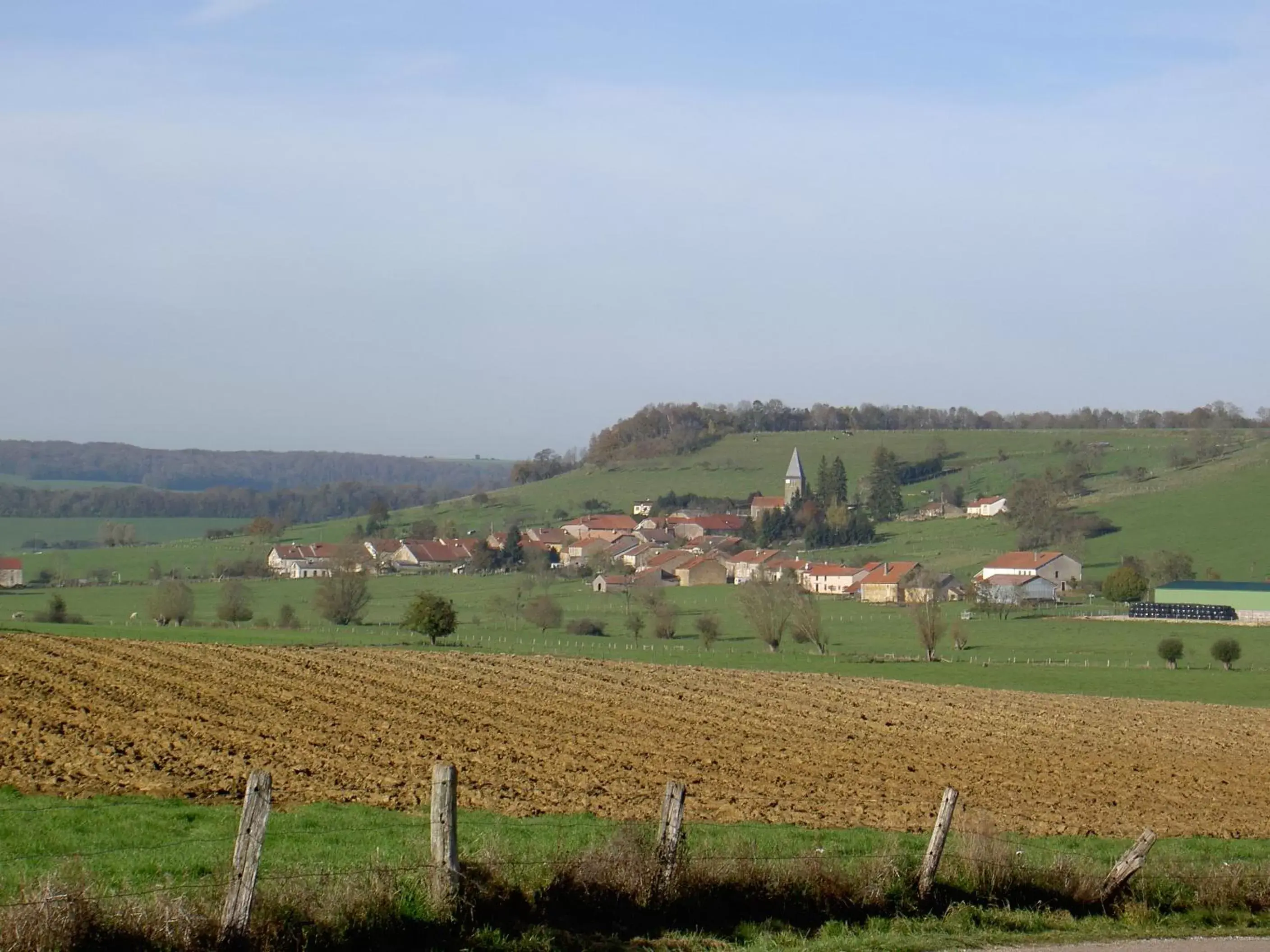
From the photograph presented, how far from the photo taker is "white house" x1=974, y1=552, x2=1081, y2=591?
10019cm

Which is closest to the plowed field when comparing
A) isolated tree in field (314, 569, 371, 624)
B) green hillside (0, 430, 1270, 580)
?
isolated tree in field (314, 569, 371, 624)

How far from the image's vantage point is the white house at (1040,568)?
329 ft

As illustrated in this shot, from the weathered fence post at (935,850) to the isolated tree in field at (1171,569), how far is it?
90551 mm

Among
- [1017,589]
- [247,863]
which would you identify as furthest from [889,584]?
[247,863]

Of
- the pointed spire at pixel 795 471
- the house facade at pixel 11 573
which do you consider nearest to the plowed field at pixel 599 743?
the house facade at pixel 11 573

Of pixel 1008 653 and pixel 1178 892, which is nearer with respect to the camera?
pixel 1178 892

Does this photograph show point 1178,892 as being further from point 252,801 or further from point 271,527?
point 271,527

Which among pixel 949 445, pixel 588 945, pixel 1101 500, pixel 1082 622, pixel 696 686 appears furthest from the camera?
pixel 949 445

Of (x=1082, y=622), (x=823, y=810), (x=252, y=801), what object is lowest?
(x=1082, y=622)

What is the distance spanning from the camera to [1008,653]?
6544 cm

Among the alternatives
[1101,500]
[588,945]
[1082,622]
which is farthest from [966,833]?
[1101,500]

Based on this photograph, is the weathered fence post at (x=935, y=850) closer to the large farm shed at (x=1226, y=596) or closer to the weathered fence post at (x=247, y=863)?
the weathered fence post at (x=247, y=863)

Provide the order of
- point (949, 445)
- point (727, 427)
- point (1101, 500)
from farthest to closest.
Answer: point (727, 427) → point (949, 445) → point (1101, 500)

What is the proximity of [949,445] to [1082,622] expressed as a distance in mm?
95354
